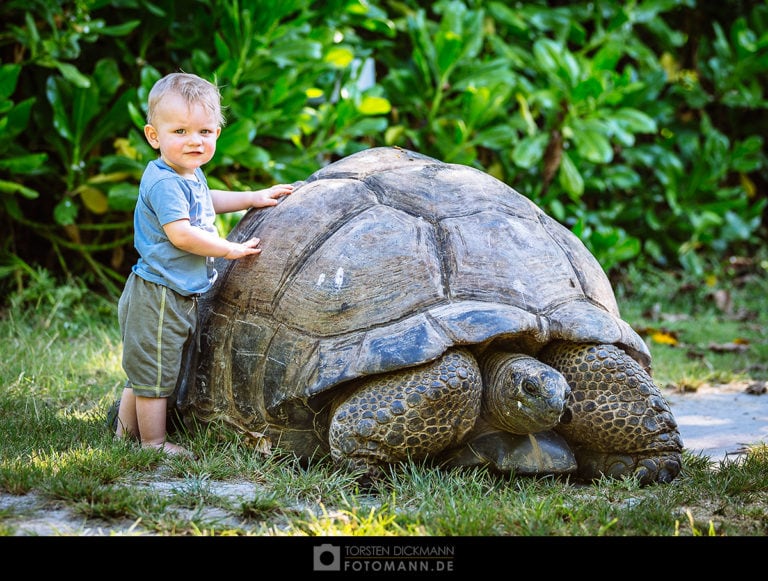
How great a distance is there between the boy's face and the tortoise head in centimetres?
129

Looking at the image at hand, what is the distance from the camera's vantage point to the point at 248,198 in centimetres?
345

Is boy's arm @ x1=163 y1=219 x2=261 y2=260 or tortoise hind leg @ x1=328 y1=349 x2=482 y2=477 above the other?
boy's arm @ x1=163 y1=219 x2=261 y2=260

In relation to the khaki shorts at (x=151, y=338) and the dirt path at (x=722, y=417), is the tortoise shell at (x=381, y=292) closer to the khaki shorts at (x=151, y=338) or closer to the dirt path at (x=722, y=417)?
the khaki shorts at (x=151, y=338)

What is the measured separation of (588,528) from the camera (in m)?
2.34

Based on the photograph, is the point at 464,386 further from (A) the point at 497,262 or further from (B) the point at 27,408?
(B) the point at 27,408

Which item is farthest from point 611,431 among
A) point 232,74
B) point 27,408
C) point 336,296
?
point 232,74

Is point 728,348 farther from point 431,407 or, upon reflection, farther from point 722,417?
point 431,407

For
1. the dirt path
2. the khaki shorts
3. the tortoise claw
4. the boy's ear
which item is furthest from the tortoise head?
the boy's ear

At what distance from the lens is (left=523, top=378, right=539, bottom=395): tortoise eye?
2.67 meters

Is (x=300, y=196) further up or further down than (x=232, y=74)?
further down

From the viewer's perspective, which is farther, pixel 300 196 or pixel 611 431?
pixel 300 196

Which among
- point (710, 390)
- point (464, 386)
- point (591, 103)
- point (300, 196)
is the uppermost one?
point (591, 103)

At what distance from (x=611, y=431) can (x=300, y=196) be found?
4.69 feet
